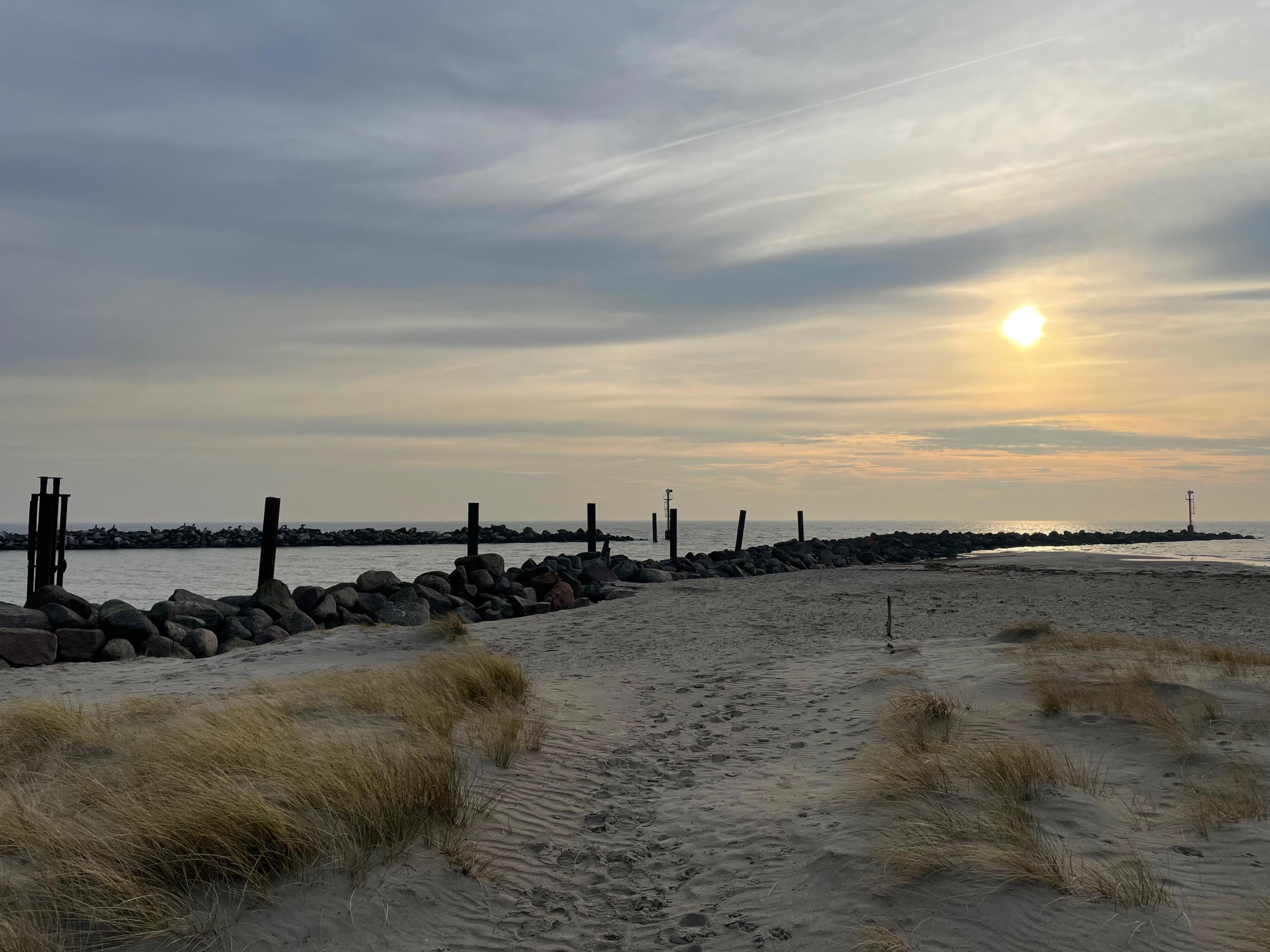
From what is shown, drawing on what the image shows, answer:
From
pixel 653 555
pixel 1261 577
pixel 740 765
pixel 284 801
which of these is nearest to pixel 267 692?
pixel 284 801

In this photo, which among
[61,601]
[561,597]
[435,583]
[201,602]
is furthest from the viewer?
[435,583]

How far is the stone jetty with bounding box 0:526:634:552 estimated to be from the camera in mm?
66750

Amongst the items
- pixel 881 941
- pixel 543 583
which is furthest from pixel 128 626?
pixel 881 941

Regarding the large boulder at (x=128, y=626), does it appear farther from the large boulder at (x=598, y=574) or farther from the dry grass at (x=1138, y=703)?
the dry grass at (x=1138, y=703)

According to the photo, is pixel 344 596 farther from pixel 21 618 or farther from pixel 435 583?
pixel 21 618

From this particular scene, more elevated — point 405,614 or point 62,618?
point 62,618

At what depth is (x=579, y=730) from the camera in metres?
7.61

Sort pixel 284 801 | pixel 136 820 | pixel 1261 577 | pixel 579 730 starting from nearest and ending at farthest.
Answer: pixel 136 820 → pixel 284 801 → pixel 579 730 → pixel 1261 577

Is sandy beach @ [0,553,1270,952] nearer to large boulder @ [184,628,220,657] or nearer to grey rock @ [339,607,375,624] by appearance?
large boulder @ [184,628,220,657]

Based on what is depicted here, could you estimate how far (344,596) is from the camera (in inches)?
714

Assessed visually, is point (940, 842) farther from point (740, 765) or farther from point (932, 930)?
point (740, 765)

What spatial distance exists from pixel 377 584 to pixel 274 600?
2.92 metres

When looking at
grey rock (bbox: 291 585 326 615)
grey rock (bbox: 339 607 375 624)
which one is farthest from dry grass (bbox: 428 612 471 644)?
grey rock (bbox: 291 585 326 615)

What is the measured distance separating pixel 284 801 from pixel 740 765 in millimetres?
3599
